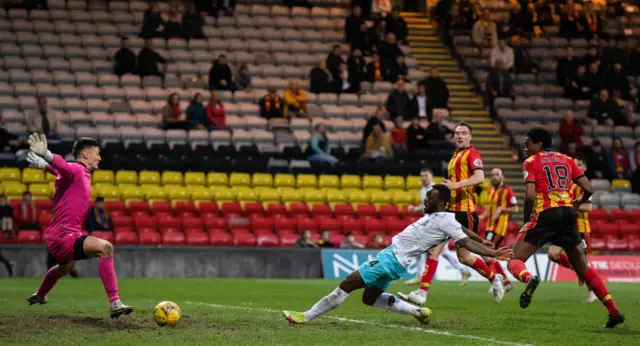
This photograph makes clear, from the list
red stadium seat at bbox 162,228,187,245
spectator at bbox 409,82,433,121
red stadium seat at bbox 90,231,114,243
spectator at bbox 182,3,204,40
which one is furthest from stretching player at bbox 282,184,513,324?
spectator at bbox 182,3,204,40

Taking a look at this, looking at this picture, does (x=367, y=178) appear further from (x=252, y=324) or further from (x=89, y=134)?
(x=252, y=324)

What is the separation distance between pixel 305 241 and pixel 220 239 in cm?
200

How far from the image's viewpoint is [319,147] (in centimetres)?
2591

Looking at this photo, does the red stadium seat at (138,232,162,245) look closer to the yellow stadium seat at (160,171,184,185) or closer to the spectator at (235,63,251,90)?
the yellow stadium seat at (160,171,184,185)

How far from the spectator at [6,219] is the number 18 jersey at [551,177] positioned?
44.7 ft

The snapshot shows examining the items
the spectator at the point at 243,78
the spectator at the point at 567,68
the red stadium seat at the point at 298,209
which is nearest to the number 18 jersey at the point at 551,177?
the red stadium seat at the point at 298,209

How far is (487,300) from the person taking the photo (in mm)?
15156

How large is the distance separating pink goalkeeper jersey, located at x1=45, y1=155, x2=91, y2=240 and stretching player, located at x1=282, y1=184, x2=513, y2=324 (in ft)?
8.30

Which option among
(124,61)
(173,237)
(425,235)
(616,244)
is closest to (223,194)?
(173,237)

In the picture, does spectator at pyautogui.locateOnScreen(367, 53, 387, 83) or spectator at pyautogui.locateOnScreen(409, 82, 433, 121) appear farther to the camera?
spectator at pyautogui.locateOnScreen(367, 53, 387, 83)

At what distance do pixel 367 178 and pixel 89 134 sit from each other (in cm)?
733

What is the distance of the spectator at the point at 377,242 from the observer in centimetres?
2308

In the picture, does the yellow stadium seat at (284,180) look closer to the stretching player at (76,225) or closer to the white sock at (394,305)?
the stretching player at (76,225)

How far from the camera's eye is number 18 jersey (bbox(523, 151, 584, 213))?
11.4 metres
